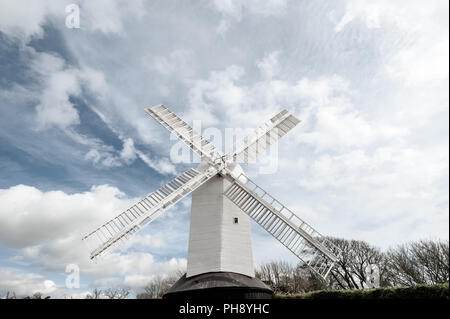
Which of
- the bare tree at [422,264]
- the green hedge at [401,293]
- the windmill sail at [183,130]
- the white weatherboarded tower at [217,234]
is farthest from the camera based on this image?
the bare tree at [422,264]

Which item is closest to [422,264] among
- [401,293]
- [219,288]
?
[401,293]

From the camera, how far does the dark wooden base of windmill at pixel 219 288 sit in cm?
1177

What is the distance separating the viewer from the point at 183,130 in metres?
16.8

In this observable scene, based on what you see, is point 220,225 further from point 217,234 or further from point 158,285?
point 158,285

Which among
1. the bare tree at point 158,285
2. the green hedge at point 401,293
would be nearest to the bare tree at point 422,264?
the green hedge at point 401,293

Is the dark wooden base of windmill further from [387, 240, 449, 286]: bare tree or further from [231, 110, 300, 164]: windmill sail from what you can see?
[387, 240, 449, 286]: bare tree

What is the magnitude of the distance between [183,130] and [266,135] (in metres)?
5.12

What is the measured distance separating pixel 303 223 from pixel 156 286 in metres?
41.4

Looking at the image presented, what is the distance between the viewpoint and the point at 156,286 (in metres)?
47.2

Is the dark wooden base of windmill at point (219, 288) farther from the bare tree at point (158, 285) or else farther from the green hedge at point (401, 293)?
the bare tree at point (158, 285)

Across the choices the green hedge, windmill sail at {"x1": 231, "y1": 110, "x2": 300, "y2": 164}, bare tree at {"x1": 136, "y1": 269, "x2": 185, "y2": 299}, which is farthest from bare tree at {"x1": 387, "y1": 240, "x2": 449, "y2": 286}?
bare tree at {"x1": 136, "y1": 269, "x2": 185, "y2": 299}

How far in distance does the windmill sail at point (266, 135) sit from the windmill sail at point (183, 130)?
1.55m
